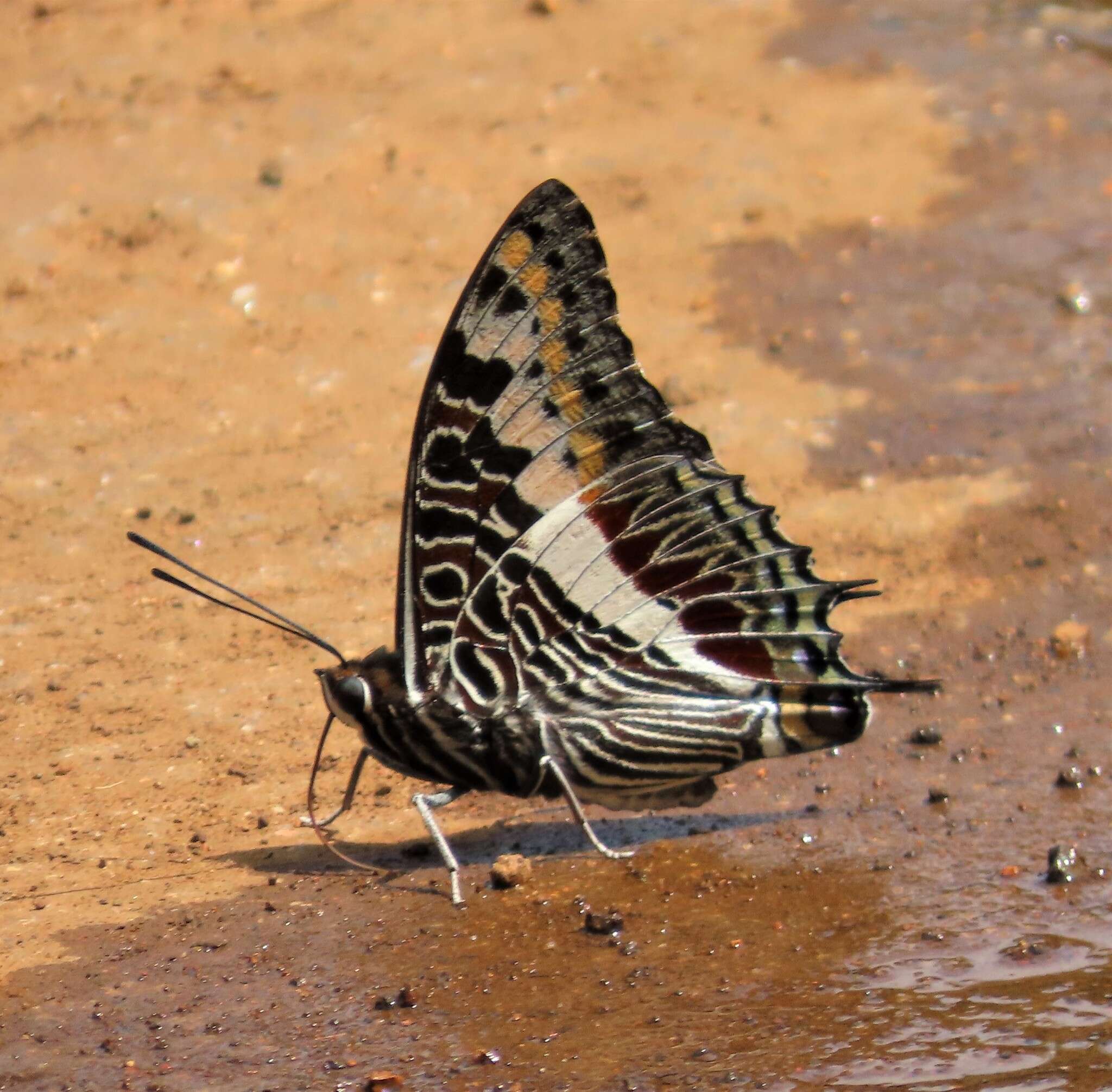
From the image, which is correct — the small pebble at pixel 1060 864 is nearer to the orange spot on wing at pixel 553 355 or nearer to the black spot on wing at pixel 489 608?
the black spot on wing at pixel 489 608

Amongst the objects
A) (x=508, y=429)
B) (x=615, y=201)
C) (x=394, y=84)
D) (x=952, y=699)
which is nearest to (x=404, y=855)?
(x=508, y=429)

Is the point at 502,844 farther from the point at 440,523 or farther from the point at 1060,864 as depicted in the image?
the point at 1060,864

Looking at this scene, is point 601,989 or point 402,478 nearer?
point 601,989

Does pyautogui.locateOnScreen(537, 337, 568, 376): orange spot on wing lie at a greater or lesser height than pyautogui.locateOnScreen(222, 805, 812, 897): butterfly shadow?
greater

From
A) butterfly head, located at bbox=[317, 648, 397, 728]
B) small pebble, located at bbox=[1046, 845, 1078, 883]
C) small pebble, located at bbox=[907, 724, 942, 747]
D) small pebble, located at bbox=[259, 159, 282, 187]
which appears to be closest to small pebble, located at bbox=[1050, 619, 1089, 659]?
small pebble, located at bbox=[907, 724, 942, 747]

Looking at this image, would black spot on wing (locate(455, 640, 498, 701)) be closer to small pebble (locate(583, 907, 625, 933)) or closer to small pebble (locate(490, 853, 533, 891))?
small pebble (locate(490, 853, 533, 891))

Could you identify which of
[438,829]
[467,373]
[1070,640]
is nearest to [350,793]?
[438,829]
